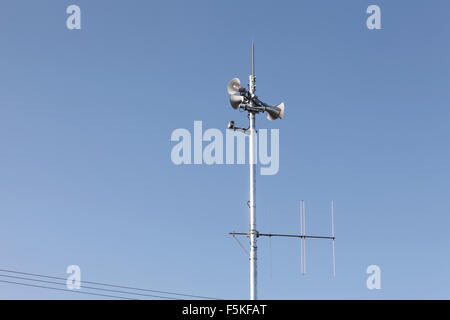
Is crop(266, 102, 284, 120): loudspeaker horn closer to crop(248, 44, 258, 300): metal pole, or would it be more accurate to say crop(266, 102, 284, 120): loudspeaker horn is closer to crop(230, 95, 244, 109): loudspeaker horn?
crop(248, 44, 258, 300): metal pole

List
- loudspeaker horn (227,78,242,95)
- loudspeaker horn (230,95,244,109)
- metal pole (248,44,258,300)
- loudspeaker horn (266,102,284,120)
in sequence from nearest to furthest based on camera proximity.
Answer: metal pole (248,44,258,300) < loudspeaker horn (230,95,244,109) < loudspeaker horn (227,78,242,95) < loudspeaker horn (266,102,284,120)

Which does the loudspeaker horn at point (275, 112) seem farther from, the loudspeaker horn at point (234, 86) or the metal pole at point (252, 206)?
the loudspeaker horn at point (234, 86)


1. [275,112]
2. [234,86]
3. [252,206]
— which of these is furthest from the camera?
[275,112]

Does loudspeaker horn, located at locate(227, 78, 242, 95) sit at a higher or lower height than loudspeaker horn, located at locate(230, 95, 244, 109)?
higher

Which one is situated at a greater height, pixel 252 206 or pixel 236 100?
pixel 236 100

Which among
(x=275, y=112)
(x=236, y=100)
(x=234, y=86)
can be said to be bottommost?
(x=275, y=112)

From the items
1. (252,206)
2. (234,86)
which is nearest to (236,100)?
(234,86)

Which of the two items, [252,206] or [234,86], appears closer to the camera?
[252,206]

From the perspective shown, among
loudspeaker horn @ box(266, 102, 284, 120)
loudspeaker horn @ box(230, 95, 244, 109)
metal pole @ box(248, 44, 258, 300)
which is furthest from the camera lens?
loudspeaker horn @ box(266, 102, 284, 120)

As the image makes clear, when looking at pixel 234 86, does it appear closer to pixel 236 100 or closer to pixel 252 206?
pixel 236 100
